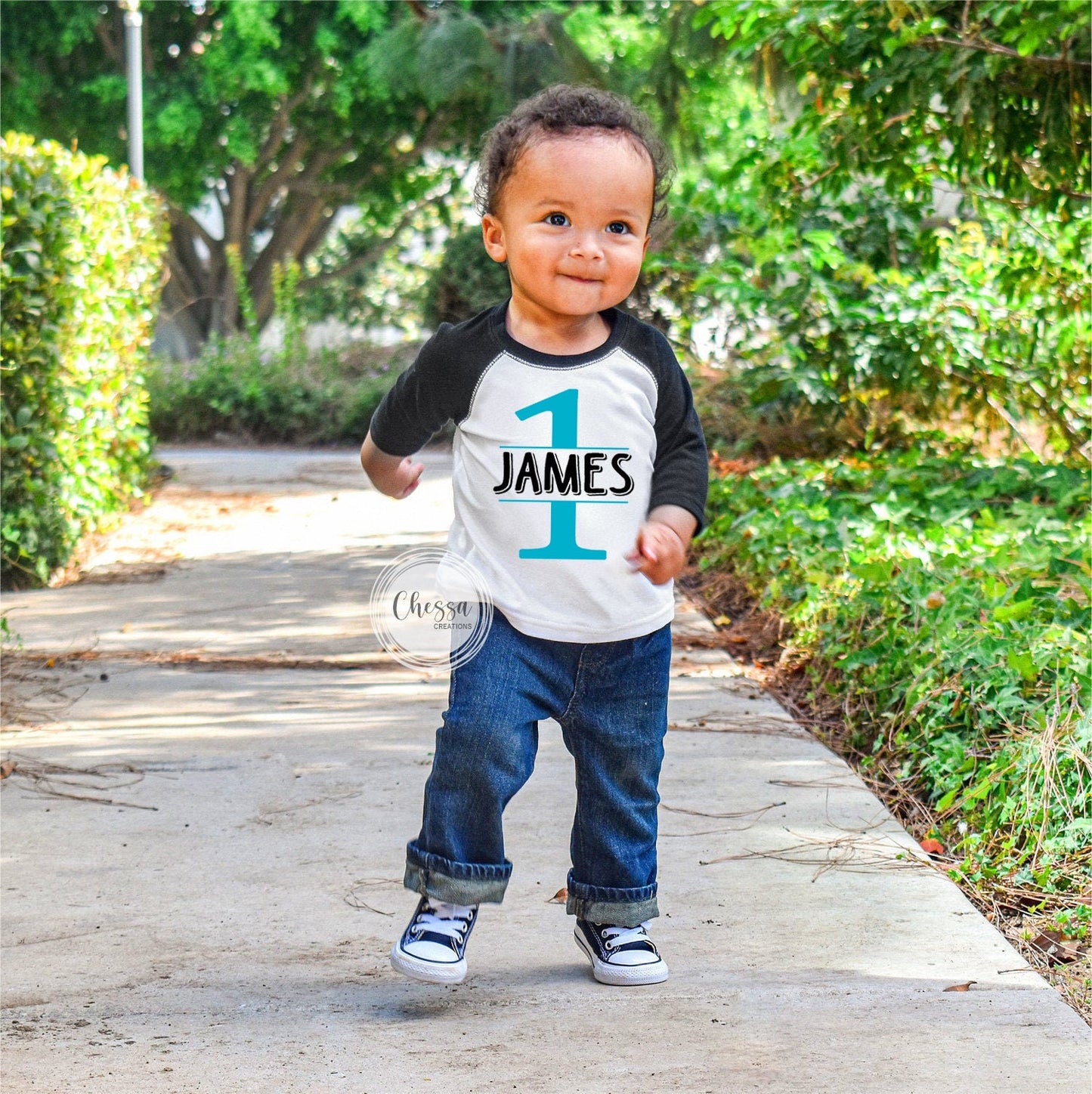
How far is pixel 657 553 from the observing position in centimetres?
224

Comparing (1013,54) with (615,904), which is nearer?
(615,904)

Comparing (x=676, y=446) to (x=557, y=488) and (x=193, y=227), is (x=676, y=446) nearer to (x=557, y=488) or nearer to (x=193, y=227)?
(x=557, y=488)

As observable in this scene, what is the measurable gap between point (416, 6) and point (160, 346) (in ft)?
32.2

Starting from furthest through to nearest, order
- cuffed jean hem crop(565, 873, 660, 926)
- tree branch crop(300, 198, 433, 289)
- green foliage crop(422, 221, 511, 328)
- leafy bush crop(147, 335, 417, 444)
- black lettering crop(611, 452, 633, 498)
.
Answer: tree branch crop(300, 198, 433, 289), green foliage crop(422, 221, 511, 328), leafy bush crop(147, 335, 417, 444), cuffed jean hem crop(565, 873, 660, 926), black lettering crop(611, 452, 633, 498)

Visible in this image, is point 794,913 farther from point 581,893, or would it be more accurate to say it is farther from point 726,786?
point 726,786

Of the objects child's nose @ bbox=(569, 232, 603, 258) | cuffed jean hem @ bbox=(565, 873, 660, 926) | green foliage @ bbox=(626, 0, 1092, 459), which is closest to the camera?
child's nose @ bbox=(569, 232, 603, 258)

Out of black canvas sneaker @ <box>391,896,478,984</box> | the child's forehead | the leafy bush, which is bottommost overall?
the leafy bush

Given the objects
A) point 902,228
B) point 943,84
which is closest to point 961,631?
point 943,84

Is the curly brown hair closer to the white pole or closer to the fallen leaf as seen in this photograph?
the fallen leaf

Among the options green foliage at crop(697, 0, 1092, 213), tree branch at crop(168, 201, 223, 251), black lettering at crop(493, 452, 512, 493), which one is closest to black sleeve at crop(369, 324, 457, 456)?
black lettering at crop(493, 452, 512, 493)

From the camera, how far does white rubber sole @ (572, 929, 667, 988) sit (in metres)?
2.41

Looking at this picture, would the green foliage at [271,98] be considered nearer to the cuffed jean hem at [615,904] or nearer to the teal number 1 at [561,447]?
the teal number 1 at [561,447]

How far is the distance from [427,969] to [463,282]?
12.5 m

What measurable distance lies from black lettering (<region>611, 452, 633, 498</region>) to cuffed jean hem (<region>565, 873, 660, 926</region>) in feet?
2.29
